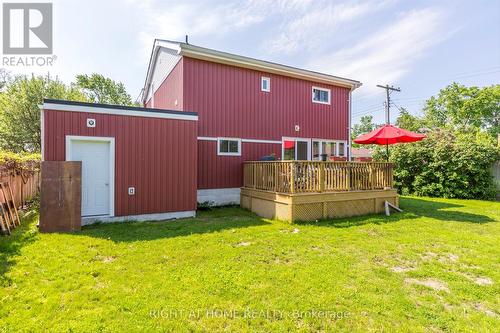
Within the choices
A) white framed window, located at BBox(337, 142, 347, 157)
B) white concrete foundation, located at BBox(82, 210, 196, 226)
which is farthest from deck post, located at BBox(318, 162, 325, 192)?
white framed window, located at BBox(337, 142, 347, 157)

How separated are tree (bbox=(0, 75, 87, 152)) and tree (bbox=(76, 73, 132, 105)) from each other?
12.1 metres

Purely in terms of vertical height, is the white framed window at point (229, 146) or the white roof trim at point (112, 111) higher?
the white roof trim at point (112, 111)

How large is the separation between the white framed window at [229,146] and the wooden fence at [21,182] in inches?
230

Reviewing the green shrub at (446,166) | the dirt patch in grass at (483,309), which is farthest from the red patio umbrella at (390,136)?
the dirt patch in grass at (483,309)

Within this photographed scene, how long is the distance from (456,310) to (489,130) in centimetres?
4437

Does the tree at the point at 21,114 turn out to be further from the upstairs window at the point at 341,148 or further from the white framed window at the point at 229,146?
the upstairs window at the point at 341,148

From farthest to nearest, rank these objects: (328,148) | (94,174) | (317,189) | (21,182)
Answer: (328,148) → (21,182) → (317,189) → (94,174)

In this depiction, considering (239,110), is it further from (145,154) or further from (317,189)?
(317,189)

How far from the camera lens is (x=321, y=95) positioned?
1171 cm

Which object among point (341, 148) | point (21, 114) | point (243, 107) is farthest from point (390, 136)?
point (21, 114)

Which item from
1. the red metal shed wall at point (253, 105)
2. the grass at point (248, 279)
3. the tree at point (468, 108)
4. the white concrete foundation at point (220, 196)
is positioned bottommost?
the grass at point (248, 279)

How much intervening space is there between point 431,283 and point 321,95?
31.4ft

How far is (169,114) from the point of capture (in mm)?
7020

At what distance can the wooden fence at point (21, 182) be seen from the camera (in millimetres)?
6676
